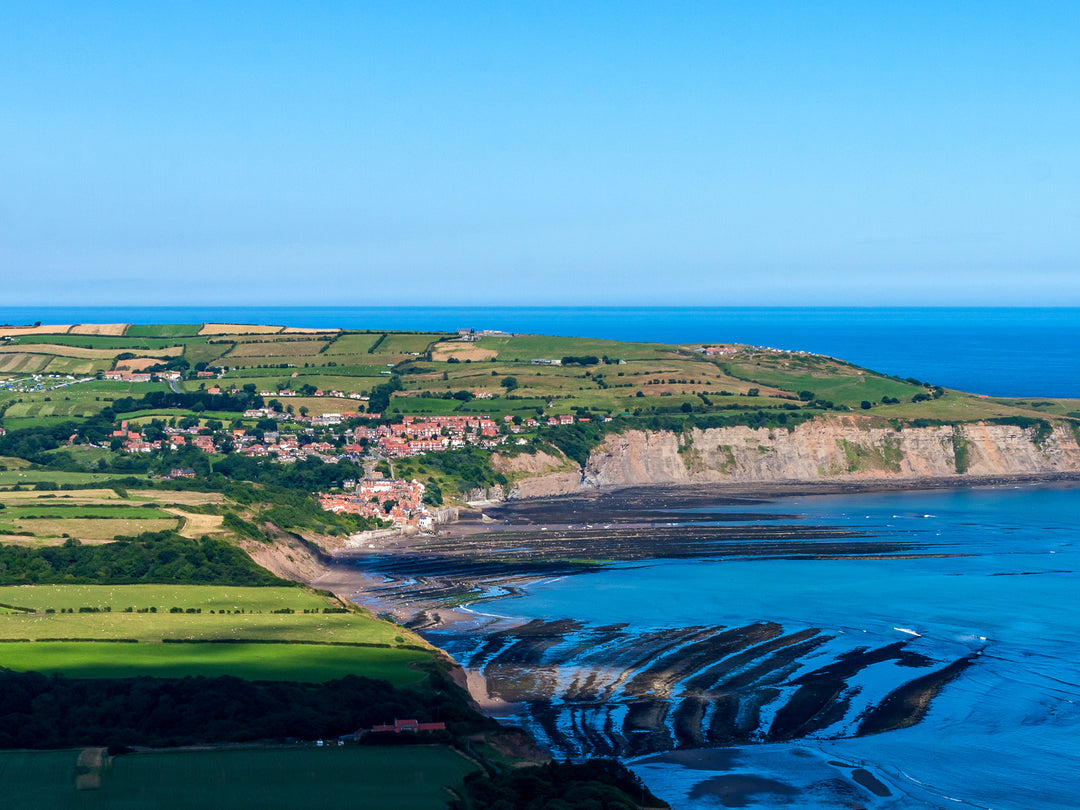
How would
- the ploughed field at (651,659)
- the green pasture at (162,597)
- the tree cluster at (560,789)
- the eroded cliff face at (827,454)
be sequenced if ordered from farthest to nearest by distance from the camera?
the eroded cliff face at (827,454)
the green pasture at (162,597)
the ploughed field at (651,659)
the tree cluster at (560,789)

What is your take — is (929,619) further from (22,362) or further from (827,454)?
(22,362)

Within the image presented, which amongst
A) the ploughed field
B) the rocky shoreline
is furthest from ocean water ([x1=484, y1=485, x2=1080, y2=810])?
the rocky shoreline

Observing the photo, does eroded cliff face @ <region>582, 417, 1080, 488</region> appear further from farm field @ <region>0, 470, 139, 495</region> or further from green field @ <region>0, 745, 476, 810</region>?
green field @ <region>0, 745, 476, 810</region>

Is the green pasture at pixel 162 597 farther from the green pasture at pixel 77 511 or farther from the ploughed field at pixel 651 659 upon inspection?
the green pasture at pixel 77 511

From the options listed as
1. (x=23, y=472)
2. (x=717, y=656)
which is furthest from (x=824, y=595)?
(x=23, y=472)

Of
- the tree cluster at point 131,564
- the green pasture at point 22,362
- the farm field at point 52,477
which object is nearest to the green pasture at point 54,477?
the farm field at point 52,477

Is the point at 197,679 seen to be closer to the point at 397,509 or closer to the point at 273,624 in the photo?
the point at 273,624

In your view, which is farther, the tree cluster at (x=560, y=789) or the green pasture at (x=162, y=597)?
the green pasture at (x=162, y=597)
